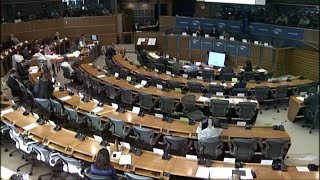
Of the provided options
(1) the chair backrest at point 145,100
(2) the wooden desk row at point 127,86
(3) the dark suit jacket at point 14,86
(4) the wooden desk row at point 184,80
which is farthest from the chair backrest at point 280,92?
(3) the dark suit jacket at point 14,86

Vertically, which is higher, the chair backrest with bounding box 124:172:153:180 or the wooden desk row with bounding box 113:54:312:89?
the wooden desk row with bounding box 113:54:312:89

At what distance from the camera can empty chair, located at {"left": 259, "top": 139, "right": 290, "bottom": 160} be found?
7621 mm

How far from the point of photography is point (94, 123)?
8.95 metres

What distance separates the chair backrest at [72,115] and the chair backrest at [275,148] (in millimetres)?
4569

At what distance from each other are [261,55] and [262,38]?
4.16 feet

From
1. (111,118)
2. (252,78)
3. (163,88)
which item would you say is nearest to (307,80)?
(252,78)

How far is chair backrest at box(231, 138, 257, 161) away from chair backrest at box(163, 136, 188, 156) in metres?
1.01

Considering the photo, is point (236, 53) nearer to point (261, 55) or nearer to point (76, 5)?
point (261, 55)

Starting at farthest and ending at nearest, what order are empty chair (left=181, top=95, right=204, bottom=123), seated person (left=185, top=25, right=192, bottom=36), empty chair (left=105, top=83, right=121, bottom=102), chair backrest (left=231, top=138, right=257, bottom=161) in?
seated person (left=185, top=25, right=192, bottom=36)
empty chair (left=105, top=83, right=121, bottom=102)
empty chair (left=181, top=95, right=204, bottom=123)
chair backrest (left=231, top=138, right=257, bottom=161)

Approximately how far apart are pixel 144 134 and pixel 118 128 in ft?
2.57

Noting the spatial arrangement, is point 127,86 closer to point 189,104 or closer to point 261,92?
Answer: point 189,104

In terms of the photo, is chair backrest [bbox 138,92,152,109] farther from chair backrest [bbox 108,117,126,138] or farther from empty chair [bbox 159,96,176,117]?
chair backrest [bbox 108,117,126,138]

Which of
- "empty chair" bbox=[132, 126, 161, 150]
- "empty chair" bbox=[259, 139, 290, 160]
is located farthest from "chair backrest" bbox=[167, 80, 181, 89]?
"empty chair" bbox=[259, 139, 290, 160]

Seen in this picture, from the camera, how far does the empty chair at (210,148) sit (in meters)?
7.64
